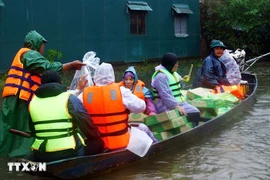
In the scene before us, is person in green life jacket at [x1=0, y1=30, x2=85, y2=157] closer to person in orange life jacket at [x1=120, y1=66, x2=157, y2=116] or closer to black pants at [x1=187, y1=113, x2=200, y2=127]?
person in orange life jacket at [x1=120, y1=66, x2=157, y2=116]

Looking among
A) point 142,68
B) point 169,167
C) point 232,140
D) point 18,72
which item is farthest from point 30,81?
point 142,68

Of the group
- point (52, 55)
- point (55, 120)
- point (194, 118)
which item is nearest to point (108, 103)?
point (55, 120)

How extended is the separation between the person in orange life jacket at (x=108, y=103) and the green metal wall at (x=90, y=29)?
9.42 meters

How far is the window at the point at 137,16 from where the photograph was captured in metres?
17.9

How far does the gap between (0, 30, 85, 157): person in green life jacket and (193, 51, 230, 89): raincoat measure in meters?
3.82

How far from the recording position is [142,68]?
17.9 meters

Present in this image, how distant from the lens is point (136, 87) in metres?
6.96

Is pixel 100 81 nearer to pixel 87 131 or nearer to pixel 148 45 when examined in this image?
pixel 87 131

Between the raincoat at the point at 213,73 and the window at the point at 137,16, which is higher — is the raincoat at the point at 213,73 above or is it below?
below

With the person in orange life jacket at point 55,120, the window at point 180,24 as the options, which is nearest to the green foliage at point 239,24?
the window at point 180,24

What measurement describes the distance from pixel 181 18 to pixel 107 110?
16124 millimetres

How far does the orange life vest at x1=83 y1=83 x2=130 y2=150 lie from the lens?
5242 millimetres

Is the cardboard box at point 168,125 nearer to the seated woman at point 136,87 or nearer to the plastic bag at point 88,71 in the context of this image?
the seated woman at point 136,87

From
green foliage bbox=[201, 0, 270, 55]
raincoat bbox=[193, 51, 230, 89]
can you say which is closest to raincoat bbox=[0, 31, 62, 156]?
raincoat bbox=[193, 51, 230, 89]
